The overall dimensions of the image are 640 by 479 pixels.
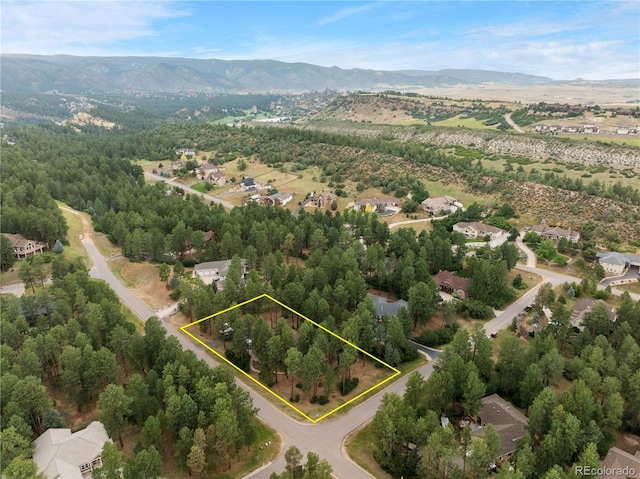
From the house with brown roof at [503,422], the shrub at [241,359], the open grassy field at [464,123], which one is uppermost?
the open grassy field at [464,123]

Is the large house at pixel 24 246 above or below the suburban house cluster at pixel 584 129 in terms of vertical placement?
below

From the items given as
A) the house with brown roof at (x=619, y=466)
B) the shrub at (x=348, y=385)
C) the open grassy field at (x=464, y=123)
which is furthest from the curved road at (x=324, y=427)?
the open grassy field at (x=464, y=123)

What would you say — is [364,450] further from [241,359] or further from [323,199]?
[323,199]

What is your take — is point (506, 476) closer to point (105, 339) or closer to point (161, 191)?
point (105, 339)

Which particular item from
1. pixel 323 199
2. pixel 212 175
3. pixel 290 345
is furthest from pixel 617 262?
pixel 212 175

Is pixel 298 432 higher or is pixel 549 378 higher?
pixel 549 378

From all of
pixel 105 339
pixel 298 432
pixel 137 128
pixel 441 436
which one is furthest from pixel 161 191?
pixel 137 128

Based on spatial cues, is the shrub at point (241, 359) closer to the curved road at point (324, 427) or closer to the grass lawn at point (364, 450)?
the curved road at point (324, 427)
